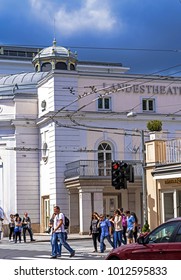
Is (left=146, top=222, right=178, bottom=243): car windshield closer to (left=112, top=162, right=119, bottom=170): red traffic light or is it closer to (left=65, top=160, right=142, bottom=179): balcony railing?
(left=112, top=162, right=119, bottom=170): red traffic light

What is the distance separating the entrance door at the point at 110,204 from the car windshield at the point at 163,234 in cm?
3016

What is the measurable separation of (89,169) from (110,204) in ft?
10.8

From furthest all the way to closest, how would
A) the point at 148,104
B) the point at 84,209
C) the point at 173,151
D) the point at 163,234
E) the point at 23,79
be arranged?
the point at 23,79
the point at 148,104
the point at 84,209
the point at 173,151
the point at 163,234

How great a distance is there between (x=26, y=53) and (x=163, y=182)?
4575 centimetres

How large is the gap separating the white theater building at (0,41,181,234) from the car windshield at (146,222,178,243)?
27.4 metres

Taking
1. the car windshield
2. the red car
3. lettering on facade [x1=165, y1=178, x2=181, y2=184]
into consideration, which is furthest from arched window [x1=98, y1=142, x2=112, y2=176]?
the car windshield

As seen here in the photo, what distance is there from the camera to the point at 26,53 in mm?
70125

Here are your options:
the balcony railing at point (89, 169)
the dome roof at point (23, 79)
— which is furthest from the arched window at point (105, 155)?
the dome roof at point (23, 79)

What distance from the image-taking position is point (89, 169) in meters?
41.4

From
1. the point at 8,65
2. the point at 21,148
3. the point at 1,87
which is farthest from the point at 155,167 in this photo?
the point at 8,65

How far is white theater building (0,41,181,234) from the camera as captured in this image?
41.8m

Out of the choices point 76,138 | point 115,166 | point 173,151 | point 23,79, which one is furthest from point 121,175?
point 23,79

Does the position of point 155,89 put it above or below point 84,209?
above

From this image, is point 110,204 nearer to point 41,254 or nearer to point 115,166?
point 115,166
